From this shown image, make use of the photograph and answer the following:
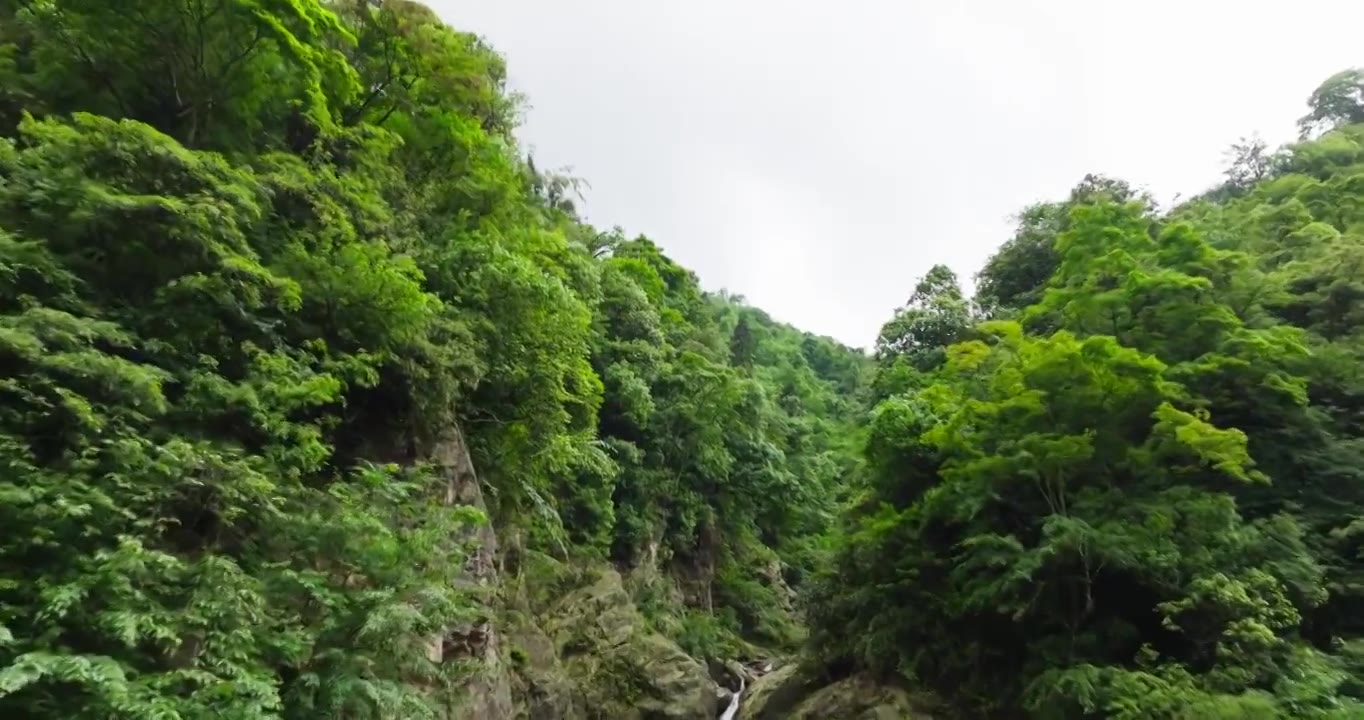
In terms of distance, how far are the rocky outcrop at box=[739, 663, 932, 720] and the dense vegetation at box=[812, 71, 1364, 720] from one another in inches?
20.9

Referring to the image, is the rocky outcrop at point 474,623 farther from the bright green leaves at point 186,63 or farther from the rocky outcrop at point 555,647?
the bright green leaves at point 186,63

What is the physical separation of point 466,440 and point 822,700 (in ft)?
33.5

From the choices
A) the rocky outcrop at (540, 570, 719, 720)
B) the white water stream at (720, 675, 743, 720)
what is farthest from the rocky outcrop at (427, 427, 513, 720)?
the white water stream at (720, 675, 743, 720)

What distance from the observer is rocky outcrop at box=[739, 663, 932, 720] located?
15.2m

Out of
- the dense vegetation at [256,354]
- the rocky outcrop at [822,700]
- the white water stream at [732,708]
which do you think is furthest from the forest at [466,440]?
the white water stream at [732,708]

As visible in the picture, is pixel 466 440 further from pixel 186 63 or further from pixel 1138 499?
pixel 1138 499

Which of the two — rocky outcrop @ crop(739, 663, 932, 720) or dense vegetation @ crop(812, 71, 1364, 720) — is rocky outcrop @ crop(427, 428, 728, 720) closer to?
rocky outcrop @ crop(739, 663, 932, 720)

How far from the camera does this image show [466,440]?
13.9m

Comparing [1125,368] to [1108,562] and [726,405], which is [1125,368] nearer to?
[1108,562]

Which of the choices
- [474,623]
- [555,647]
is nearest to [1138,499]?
[474,623]

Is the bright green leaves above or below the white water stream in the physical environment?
above

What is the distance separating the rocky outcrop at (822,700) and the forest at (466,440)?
0.45 metres

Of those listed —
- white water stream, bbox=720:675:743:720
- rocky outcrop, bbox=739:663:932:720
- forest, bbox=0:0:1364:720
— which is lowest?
white water stream, bbox=720:675:743:720

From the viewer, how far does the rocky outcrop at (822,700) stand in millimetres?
15227
